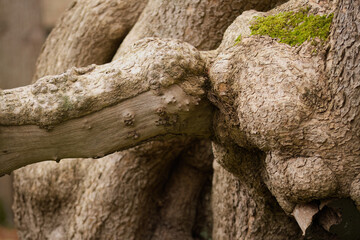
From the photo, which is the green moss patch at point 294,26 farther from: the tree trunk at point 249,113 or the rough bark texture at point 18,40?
the rough bark texture at point 18,40

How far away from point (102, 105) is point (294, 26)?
95 centimetres

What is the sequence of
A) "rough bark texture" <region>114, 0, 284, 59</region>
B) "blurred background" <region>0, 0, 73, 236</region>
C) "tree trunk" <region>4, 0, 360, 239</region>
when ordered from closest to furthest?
"tree trunk" <region>4, 0, 360, 239</region>
"rough bark texture" <region>114, 0, 284, 59</region>
"blurred background" <region>0, 0, 73, 236</region>

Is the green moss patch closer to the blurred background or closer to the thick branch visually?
the thick branch

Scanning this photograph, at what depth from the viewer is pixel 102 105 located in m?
2.12

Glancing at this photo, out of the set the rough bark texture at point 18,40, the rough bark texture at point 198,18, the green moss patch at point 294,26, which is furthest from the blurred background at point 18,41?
the green moss patch at point 294,26

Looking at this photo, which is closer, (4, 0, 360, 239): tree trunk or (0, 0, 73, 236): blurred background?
(4, 0, 360, 239): tree trunk

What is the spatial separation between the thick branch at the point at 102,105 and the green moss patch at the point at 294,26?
0.35m

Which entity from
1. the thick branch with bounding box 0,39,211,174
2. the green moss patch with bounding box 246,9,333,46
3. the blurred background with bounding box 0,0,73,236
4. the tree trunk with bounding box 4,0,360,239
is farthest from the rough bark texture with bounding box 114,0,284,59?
the blurred background with bounding box 0,0,73,236

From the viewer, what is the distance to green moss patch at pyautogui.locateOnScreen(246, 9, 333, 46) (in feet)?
7.02

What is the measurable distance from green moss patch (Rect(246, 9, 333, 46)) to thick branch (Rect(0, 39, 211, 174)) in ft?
1.16

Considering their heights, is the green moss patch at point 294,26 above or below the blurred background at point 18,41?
below

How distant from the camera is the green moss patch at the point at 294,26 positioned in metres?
2.14

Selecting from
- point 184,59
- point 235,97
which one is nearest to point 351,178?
point 235,97

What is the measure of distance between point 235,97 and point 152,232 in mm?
1919
